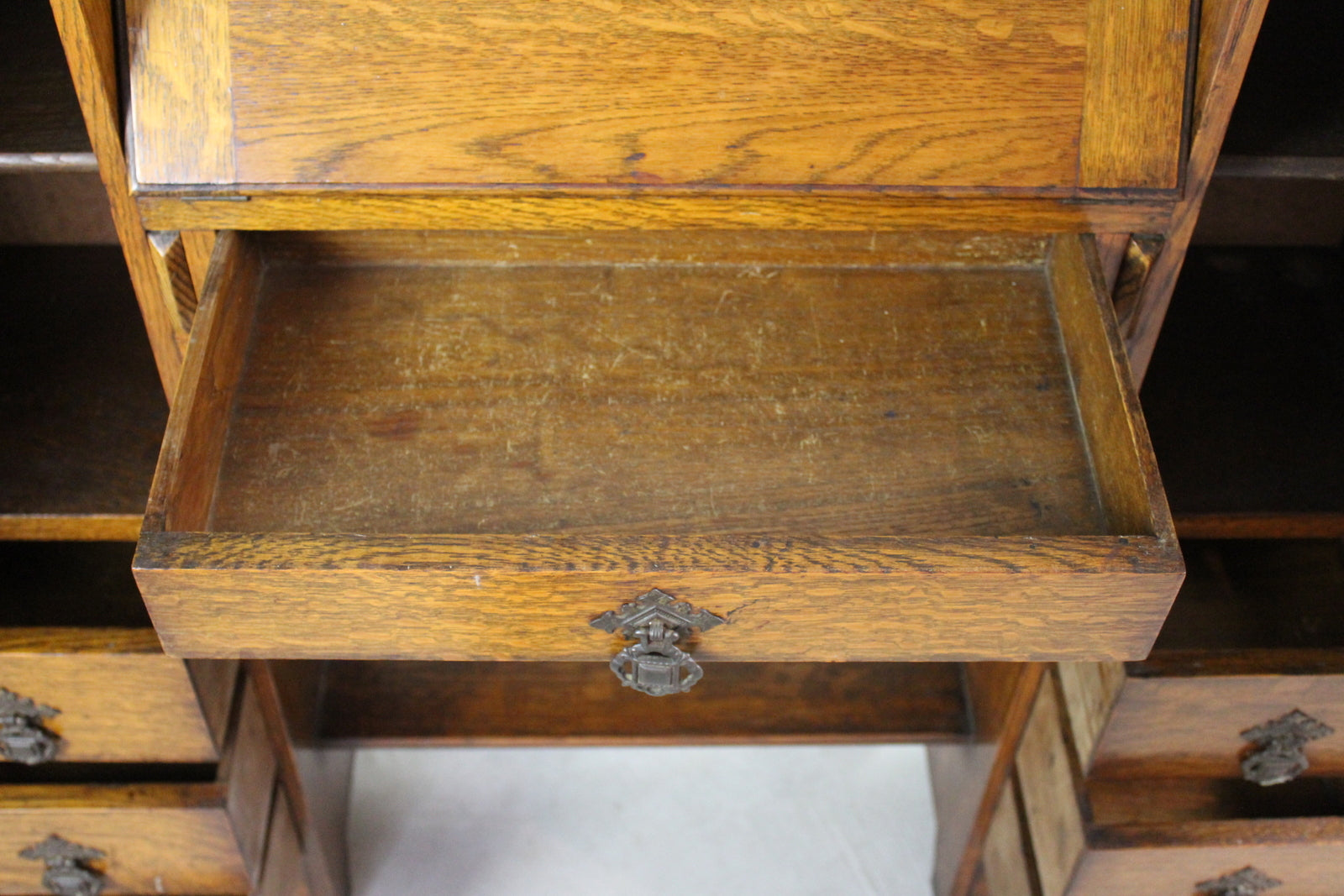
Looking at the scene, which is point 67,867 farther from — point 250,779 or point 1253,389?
point 1253,389

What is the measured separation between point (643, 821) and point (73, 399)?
0.98 metres

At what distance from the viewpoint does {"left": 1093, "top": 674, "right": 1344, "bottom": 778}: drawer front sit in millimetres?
1096

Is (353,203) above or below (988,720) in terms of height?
above

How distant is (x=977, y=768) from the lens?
5.04ft

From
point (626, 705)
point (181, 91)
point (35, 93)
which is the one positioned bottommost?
point (626, 705)

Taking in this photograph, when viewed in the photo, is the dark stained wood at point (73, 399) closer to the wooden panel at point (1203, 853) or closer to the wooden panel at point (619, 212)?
the wooden panel at point (619, 212)

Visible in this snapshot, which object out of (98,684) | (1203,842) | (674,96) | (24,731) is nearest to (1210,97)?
(674,96)

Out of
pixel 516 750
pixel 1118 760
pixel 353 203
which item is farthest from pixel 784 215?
pixel 516 750

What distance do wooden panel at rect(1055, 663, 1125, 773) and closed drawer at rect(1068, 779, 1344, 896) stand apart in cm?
5

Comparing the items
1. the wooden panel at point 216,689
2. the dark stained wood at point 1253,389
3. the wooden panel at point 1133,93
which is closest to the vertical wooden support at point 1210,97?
the wooden panel at point 1133,93

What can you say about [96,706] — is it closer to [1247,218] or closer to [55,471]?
[55,471]

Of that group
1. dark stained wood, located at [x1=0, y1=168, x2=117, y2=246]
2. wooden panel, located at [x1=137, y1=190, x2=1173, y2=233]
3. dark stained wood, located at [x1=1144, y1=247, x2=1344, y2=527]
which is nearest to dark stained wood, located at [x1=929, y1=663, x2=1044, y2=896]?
dark stained wood, located at [x1=1144, y1=247, x2=1344, y2=527]

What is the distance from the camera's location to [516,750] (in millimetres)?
1858

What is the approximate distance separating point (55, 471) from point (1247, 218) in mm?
1477
